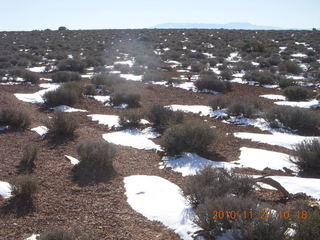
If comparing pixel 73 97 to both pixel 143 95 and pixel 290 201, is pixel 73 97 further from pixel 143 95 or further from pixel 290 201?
pixel 290 201

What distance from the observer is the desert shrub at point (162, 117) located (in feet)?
29.5

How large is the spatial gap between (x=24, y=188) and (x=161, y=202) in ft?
6.97

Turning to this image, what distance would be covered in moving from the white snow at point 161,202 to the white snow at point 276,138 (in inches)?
126

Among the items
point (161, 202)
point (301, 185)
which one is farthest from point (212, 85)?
point (161, 202)

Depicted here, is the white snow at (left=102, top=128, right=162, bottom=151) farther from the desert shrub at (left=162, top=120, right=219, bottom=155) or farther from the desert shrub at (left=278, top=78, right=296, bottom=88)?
the desert shrub at (left=278, top=78, right=296, bottom=88)

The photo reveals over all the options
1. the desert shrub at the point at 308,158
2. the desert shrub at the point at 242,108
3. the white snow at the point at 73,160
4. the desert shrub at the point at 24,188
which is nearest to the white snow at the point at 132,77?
the desert shrub at the point at 242,108

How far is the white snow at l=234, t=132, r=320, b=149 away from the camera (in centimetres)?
779

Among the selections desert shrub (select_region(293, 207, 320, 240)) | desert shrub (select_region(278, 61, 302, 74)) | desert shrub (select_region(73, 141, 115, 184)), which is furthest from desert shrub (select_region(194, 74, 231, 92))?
desert shrub (select_region(293, 207, 320, 240))

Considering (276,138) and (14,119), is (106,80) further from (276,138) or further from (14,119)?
(276,138)

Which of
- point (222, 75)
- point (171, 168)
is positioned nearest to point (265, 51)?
point (222, 75)

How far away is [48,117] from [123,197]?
5582 millimetres

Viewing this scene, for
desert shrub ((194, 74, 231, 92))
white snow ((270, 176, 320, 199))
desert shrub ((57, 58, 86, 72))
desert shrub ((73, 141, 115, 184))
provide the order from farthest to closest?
desert shrub ((57, 58, 86, 72))
desert shrub ((194, 74, 231, 92))
desert shrub ((73, 141, 115, 184))
white snow ((270, 176, 320, 199))

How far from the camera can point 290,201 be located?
4949 mm
